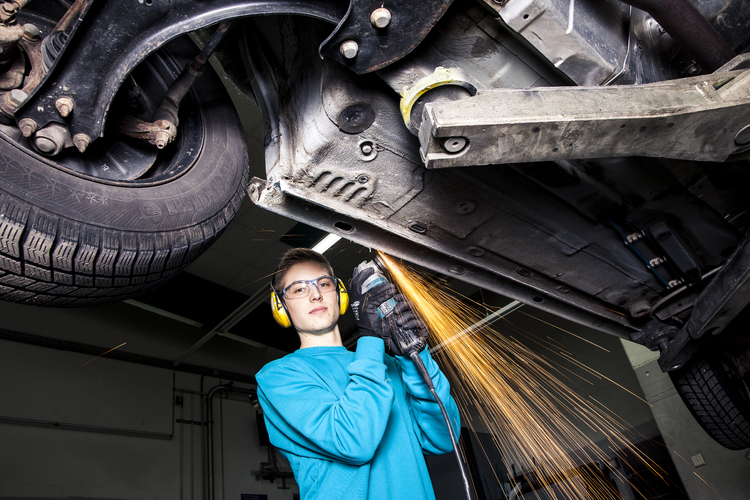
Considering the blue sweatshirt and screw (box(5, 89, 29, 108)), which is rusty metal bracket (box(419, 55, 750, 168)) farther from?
screw (box(5, 89, 29, 108))

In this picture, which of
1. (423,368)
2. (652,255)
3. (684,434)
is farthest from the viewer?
(684,434)

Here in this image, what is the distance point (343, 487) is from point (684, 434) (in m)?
4.96

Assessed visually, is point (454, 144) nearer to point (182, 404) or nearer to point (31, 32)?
point (31, 32)

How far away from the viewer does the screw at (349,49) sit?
1.16m

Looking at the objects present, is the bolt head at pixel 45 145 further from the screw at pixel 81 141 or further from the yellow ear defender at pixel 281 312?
the yellow ear defender at pixel 281 312

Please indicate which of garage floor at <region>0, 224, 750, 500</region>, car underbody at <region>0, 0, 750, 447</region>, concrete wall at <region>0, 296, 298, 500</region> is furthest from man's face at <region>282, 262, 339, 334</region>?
concrete wall at <region>0, 296, 298, 500</region>

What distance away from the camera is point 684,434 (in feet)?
15.8

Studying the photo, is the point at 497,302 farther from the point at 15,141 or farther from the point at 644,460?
the point at 15,141

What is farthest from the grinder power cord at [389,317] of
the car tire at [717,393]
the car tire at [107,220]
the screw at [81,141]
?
the car tire at [717,393]

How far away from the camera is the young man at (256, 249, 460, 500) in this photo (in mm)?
1422

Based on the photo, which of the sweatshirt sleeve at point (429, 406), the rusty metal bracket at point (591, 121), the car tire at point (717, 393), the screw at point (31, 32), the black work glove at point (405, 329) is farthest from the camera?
the car tire at point (717, 393)

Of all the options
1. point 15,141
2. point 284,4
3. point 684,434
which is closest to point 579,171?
point 284,4

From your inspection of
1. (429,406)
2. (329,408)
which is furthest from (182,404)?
(329,408)

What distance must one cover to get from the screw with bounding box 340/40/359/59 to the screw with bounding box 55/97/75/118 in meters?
0.75
